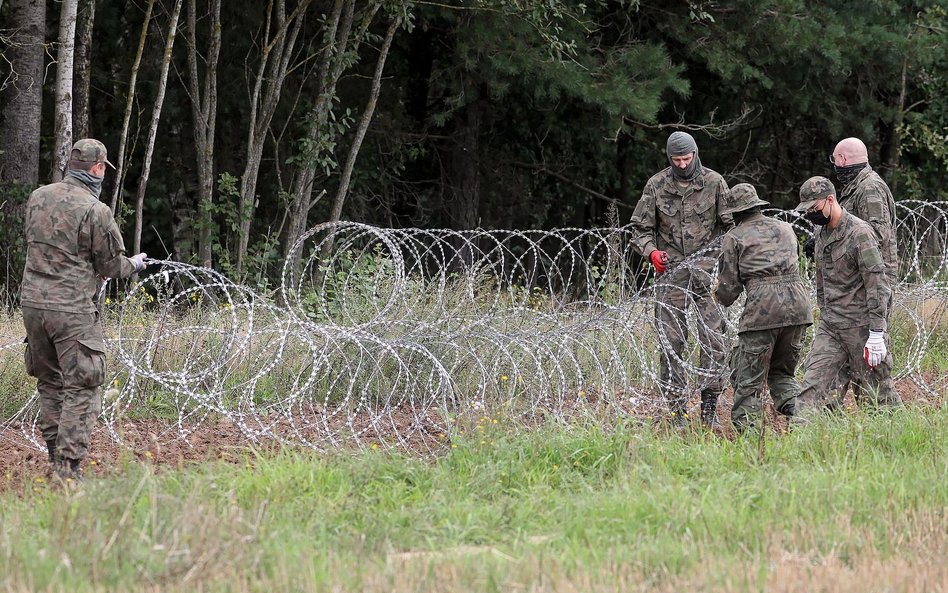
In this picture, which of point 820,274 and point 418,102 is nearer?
point 820,274

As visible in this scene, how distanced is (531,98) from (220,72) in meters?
4.30

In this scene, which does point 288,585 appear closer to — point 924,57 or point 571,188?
point 924,57

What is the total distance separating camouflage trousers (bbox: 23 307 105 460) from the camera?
609 cm

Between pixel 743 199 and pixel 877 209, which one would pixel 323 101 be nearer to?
pixel 743 199

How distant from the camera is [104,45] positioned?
1448cm

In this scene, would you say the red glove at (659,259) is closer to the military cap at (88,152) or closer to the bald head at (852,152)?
the bald head at (852,152)

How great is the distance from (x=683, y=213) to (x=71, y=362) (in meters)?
3.89

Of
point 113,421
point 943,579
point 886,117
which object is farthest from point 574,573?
point 886,117

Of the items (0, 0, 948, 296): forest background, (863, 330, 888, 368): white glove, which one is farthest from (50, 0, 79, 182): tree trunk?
(863, 330, 888, 368): white glove

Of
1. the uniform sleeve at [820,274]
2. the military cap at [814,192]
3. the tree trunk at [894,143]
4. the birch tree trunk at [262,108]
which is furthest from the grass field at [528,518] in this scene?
the tree trunk at [894,143]

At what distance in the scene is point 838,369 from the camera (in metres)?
6.96

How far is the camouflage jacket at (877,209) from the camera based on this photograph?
7.16m

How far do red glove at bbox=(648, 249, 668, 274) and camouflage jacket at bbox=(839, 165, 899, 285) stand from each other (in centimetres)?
117

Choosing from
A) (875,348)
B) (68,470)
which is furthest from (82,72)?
(875,348)
